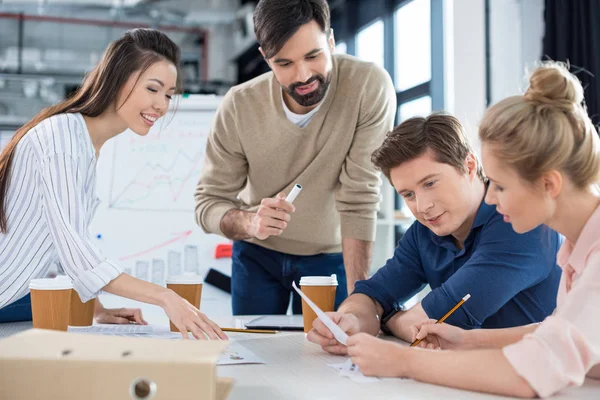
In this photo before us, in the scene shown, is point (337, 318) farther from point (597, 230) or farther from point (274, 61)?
point (274, 61)

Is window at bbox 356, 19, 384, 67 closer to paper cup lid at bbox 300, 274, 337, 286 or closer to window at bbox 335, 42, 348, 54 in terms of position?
window at bbox 335, 42, 348, 54

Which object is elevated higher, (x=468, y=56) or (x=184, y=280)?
(x=468, y=56)

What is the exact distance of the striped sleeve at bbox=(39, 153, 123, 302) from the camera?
140 centimetres

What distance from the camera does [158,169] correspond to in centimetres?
350

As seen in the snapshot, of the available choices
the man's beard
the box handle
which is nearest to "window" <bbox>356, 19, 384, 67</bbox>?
the man's beard

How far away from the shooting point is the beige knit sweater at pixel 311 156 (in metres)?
2.08

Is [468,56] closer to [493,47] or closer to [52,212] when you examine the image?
[493,47]

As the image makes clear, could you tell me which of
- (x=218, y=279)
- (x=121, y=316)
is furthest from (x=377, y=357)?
(x=218, y=279)

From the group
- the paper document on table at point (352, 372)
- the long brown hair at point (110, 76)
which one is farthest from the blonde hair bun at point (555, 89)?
the long brown hair at point (110, 76)

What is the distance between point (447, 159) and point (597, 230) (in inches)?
20.3

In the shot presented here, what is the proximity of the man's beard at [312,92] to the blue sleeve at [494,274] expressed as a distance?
76 cm

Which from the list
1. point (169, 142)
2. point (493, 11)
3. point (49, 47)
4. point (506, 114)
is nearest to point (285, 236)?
point (506, 114)

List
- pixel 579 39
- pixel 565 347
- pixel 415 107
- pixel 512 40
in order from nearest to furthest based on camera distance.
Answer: pixel 565 347 → pixel 579 39 → pixel 512 40 → pixel 415 107

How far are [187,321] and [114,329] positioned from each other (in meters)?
0.35
